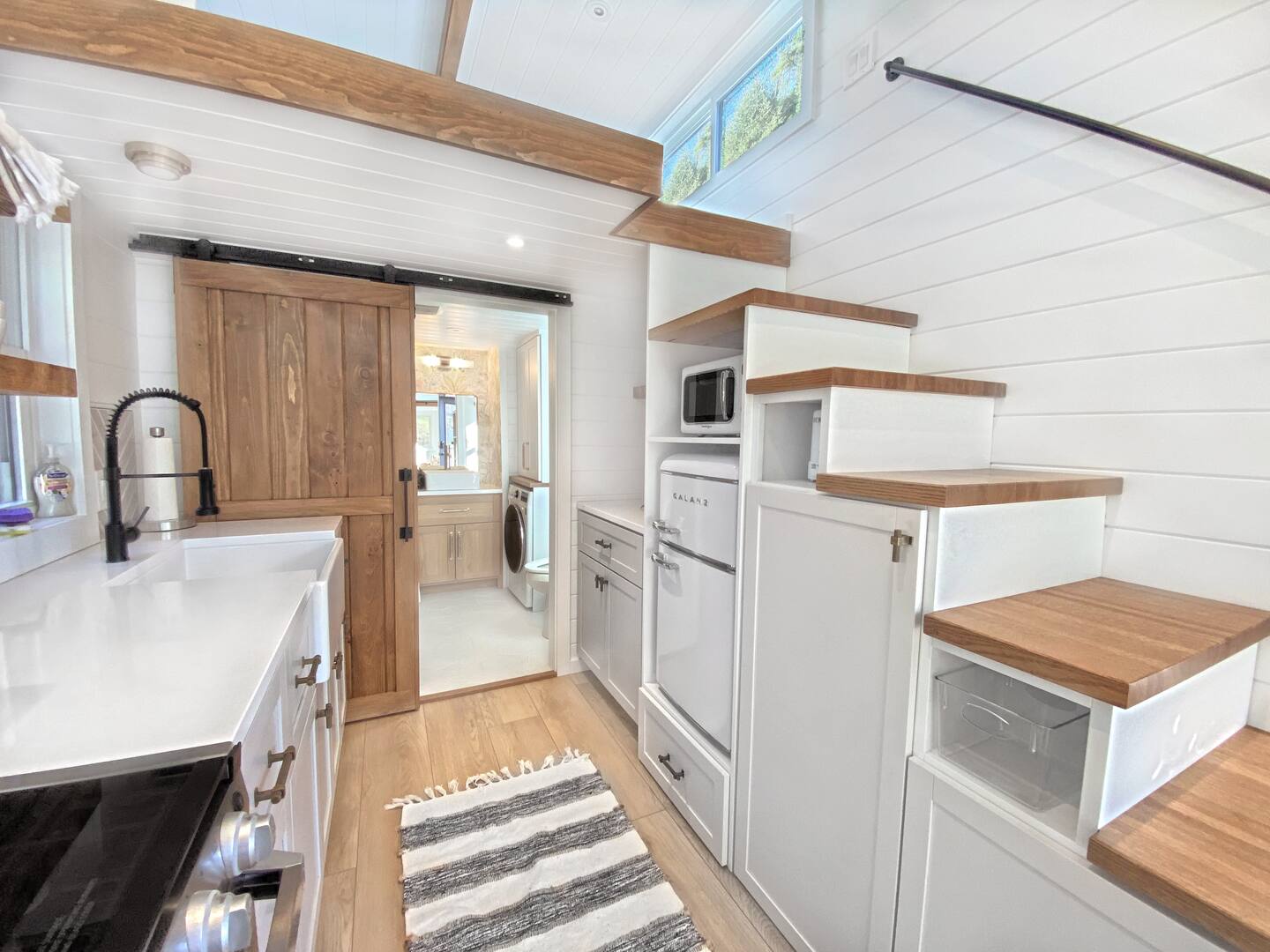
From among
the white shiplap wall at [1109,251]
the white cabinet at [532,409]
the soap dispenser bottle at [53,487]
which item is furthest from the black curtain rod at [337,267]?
the white shiplap wall at [1109,251]

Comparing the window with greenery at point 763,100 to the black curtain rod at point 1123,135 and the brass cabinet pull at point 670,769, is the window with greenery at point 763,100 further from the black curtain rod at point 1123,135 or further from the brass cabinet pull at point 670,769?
the brass cabinet pull at point 670,769

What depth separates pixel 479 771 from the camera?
80.9 inches

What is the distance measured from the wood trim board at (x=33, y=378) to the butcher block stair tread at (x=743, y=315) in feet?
4.82

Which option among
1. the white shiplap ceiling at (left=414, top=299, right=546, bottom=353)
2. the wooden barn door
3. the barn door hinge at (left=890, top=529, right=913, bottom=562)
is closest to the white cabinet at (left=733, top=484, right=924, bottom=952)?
the barn door hinge at (left=890, top=529, right=913, bottom=562)

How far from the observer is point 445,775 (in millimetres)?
2029

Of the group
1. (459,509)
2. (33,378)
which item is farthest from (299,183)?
(459,509)

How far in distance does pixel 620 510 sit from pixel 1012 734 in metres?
1.85

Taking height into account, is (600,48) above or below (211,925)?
above

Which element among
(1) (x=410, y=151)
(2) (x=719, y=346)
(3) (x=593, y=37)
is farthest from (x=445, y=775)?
(3) (x=593, y=37)

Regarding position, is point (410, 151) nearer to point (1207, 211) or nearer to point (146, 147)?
point (146, 147)

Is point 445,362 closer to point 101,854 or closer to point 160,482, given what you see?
point 160,482

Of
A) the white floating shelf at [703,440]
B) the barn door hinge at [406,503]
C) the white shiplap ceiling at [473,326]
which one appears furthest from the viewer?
the white shiplap ceiling at [473,326]

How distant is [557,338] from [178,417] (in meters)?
1.66

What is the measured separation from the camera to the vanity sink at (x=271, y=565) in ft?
4.42
